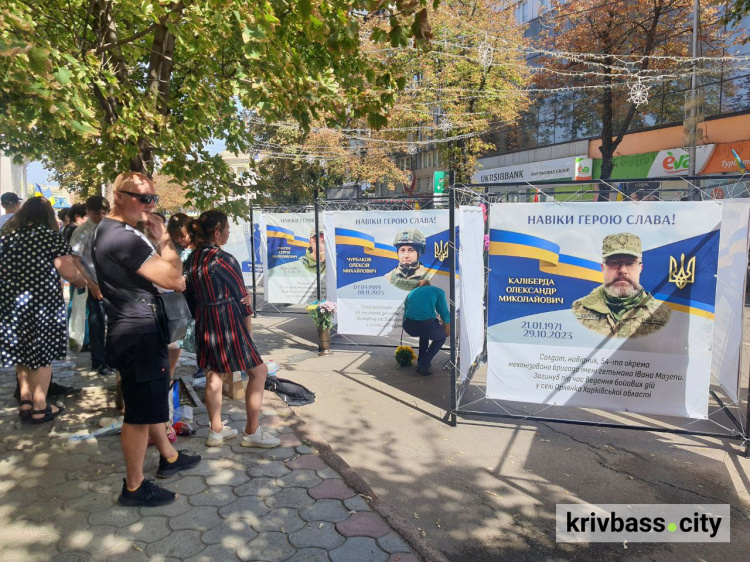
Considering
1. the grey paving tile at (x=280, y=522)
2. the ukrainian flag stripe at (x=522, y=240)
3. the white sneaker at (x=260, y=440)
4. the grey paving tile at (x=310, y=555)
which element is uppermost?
the ukrainian flag stripe at (x=522, y=240)

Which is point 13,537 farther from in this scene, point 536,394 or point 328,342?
point 328,342

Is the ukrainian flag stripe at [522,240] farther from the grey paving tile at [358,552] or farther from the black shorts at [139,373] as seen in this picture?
the black shorts at [139,373]

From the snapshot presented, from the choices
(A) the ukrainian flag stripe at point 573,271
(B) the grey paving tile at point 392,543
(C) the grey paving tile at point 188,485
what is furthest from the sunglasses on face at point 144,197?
(A) the ukrainian flag stripe at point 573,271

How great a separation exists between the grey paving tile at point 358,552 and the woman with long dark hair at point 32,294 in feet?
9.87

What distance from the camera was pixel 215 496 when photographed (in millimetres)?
3428

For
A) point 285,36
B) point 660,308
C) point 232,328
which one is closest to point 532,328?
point 660,308

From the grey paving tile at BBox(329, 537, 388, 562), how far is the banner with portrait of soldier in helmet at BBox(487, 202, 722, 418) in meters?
2.38

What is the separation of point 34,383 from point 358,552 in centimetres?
328

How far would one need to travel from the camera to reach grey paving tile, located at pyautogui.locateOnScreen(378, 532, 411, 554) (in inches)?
115

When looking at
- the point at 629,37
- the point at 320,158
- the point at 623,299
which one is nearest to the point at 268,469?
the point at 623,299

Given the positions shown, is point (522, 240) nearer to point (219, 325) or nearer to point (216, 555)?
point (219, 325)

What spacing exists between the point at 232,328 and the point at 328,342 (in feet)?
13.4

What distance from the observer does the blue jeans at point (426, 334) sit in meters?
6.86

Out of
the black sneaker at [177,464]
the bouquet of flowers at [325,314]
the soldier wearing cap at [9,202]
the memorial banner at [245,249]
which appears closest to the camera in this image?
the black sneaker at [177,464]
